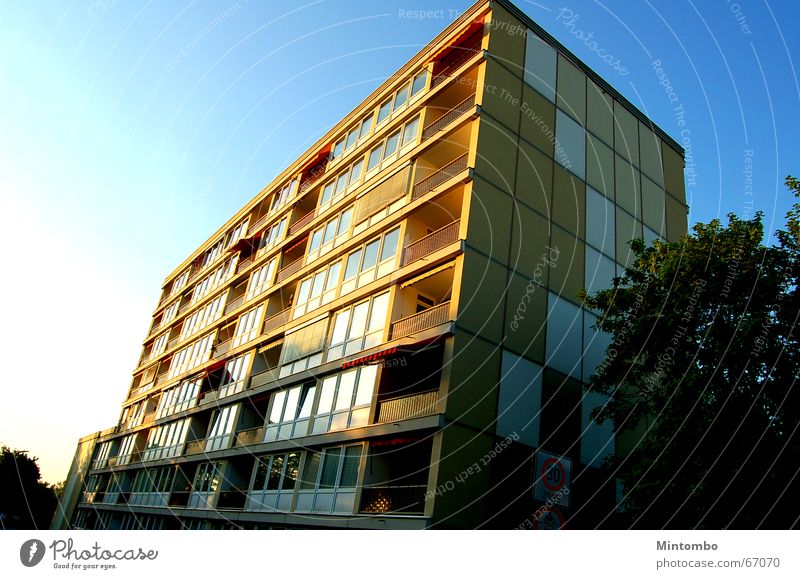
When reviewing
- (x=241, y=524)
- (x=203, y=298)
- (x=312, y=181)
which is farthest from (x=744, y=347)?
(x=203, y=298)

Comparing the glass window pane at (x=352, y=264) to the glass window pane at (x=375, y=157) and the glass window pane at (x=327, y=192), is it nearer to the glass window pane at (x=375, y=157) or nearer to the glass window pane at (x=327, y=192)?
the glass window pane at (x=375, y=157)

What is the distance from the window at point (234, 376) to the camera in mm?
29267

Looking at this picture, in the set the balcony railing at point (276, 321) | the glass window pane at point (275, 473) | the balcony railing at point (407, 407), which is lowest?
the glass window pane at point (275, 473)

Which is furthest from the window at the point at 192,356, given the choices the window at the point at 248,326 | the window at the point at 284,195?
the window at the point at 284,195

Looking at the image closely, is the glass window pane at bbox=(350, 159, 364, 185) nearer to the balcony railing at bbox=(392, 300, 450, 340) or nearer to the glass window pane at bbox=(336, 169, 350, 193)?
the glass window pane at bbox=(336, 169, 350, 193)

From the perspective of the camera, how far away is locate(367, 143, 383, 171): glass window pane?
25.7 meters

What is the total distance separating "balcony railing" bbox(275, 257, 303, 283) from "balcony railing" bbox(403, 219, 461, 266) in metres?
9.65

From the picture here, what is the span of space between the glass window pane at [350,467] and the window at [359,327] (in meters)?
3.77

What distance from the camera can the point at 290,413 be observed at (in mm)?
22781

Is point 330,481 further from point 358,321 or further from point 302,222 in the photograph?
point 302,222

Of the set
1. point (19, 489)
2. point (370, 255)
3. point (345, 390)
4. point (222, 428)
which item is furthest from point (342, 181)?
point (19, 489)

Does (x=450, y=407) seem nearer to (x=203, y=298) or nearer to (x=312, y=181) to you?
(x=312, y=181)

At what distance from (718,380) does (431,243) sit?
10.4 m

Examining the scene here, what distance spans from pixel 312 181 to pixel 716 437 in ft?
83.6
